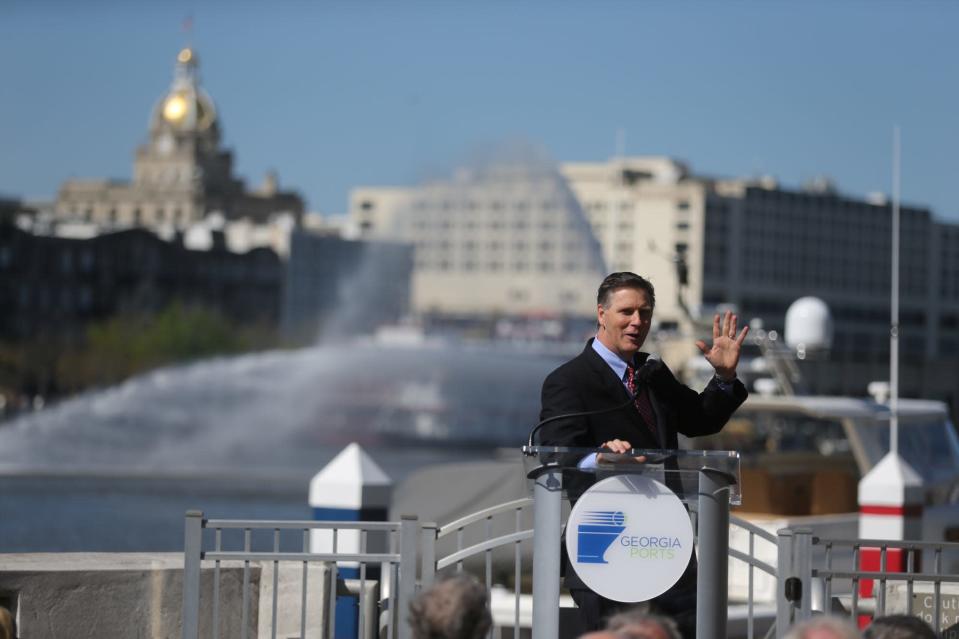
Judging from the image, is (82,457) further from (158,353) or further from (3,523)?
(158,353)

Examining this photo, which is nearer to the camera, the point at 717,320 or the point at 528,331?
the point at 717,320

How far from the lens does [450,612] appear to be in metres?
5.64

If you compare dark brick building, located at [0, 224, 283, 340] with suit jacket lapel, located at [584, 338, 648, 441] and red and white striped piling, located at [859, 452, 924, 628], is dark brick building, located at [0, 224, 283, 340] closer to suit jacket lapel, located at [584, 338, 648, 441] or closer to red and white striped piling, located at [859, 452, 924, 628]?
red and white striped piling, located at [859, 452, 924, 628]

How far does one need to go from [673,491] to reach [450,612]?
50.9 inches

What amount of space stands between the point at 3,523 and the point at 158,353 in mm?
90775

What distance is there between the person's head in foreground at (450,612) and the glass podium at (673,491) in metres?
0.98

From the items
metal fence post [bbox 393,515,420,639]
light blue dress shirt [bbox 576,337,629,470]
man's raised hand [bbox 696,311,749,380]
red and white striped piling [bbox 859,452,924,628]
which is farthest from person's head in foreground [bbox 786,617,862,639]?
red and white striped piling [bbox 859,452,924,628]

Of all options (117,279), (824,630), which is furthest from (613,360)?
(117,279)

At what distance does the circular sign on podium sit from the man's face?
22.4 inches

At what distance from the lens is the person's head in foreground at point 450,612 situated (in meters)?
5.64

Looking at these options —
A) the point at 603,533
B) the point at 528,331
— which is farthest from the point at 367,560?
the point at 528,331

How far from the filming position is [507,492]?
21.3 m

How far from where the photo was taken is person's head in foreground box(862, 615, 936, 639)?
5656mm

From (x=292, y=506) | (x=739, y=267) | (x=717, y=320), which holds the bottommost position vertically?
Result: (x=292, y=506)
